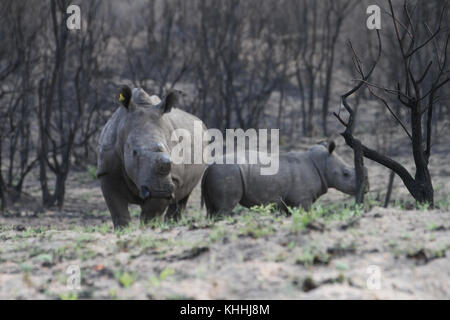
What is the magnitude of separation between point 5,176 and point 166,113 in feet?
41.6

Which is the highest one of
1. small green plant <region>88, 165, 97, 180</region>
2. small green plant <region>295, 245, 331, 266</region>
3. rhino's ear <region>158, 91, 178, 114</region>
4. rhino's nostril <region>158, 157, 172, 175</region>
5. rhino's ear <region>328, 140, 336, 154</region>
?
rhino's ear <region>158, 91, 178, 114</region>

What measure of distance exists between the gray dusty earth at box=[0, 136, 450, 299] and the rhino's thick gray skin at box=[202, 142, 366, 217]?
322 centimetres

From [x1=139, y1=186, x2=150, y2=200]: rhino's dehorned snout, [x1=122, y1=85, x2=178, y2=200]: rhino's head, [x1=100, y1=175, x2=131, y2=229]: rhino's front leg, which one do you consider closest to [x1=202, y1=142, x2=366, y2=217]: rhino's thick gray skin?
[x1=122, y1=85, x2=178, y2=200]: rhino's head

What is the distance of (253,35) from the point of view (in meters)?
25.5

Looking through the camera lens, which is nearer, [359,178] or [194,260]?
[194,260]

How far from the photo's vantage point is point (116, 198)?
7969 mm

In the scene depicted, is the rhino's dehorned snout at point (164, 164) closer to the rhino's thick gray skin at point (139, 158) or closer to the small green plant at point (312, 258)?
the rhino's thick gray skin at point (139, 158)

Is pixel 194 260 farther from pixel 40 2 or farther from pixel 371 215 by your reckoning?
pixel 40 2

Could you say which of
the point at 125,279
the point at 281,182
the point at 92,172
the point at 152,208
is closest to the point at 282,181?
the point at 281,182

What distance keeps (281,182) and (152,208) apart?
9.46 ft

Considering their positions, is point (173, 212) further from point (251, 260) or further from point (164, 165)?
point (251, 260)

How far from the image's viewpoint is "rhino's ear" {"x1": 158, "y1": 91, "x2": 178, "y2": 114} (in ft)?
25.8

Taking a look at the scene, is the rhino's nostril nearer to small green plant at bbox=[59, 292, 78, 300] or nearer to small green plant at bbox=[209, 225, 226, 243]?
small green plant at bbox=[209, 225, 226, 243]
